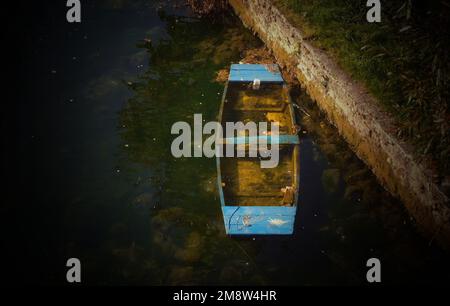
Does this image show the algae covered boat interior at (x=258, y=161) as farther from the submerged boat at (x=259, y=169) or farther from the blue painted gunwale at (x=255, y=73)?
the blue painted gunwale at (x=255, y=73)

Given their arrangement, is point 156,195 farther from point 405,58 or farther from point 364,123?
point 405,58

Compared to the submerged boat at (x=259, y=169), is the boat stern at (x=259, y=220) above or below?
below

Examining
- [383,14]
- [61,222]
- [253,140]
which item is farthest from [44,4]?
[383,14]

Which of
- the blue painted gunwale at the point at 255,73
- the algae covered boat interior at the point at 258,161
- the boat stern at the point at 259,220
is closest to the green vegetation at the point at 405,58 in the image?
the blue painted gunwale at the point at 255,73

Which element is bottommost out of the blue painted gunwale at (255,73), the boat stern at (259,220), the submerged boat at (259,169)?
the boat stern at (259,220)

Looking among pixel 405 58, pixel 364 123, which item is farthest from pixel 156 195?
pixel 405 58

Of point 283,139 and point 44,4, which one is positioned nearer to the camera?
point 283,139

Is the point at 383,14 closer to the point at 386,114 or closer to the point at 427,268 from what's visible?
the point at 386,114
